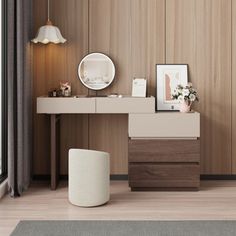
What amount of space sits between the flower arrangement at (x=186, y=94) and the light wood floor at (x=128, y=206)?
0.93m

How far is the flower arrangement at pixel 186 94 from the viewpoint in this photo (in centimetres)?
491

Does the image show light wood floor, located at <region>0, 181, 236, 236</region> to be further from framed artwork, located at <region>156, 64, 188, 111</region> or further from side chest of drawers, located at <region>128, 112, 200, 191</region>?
framed artwork, located at <region>156, 64, 188, 111</region>

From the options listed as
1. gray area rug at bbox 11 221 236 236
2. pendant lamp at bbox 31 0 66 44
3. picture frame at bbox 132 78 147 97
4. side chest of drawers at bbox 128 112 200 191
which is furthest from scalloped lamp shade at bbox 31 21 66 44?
gray area rug at bbox 11 221 236 236

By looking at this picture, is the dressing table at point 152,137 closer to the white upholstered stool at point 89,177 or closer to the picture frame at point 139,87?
the picture frame at point 139,87

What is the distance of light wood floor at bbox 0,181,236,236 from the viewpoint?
392 centimetres

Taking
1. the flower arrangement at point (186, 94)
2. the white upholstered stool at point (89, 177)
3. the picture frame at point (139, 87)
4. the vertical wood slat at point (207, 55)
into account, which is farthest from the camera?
the vertical wood slat at point (207, 55)

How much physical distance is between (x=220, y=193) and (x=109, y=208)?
1.23 meters

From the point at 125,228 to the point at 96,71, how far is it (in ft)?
7.14

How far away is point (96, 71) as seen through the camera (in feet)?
17.4

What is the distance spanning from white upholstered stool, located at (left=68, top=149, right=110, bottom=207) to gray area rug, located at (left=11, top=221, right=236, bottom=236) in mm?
455

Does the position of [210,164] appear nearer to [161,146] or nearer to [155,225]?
[161,146]

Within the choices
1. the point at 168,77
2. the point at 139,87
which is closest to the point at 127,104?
the point at 139,87

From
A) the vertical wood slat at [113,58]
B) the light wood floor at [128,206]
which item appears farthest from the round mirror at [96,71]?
the light wood floor at [128,206]

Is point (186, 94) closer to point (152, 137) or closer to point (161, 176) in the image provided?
point (152, 137)
